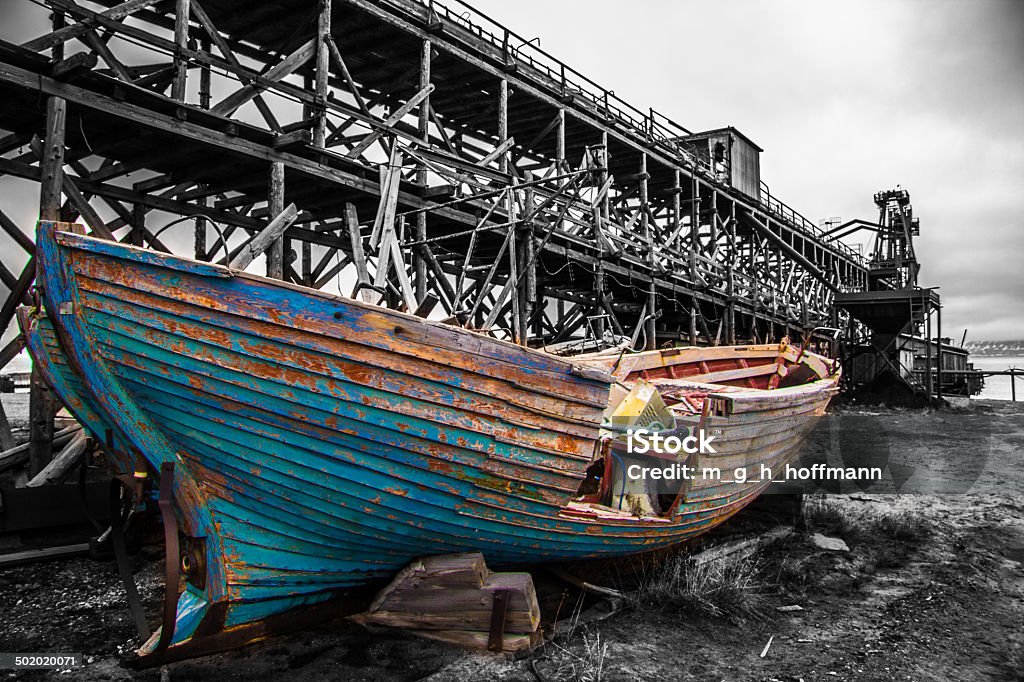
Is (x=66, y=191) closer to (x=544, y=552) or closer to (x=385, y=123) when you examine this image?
(x=385, y=123)

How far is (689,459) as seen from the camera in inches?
190

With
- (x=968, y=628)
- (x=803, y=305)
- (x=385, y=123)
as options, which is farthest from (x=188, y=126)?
(x=803, y=305)

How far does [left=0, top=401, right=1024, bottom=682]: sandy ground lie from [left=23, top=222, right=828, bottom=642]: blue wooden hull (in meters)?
0.51

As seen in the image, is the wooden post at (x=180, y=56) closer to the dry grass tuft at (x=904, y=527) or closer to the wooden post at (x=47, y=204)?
the wooden post at (x=47, y=204)

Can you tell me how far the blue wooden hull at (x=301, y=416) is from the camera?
117 inches

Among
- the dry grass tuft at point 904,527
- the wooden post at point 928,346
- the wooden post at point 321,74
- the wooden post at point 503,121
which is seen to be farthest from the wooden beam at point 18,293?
the wooden post at point 928,346

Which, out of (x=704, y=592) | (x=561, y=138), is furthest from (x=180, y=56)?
(x=561, y=138)

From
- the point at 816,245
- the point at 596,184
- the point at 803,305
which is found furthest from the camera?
the point at 816,245

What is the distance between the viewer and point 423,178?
10.5 meters

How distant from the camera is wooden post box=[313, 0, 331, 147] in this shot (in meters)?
8.89

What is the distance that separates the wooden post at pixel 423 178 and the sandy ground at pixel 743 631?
19.0 ft

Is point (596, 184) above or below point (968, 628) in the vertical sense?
above

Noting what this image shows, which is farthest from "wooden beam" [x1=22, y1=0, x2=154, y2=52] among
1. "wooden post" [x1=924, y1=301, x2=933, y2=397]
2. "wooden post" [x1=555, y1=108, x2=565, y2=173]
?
"wooden post" [x1=924, y1=301, x2=933, y2=397]

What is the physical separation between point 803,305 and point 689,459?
23.9 metres
